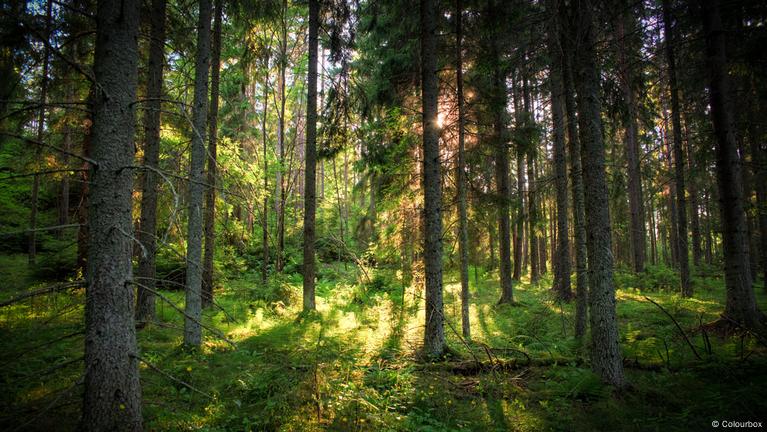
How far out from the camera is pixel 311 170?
37.5 feet

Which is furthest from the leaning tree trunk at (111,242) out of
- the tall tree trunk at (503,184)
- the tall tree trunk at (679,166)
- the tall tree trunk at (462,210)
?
the tall tree trunk at (679,166)

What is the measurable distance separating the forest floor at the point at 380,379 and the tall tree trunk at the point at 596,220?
582 mm

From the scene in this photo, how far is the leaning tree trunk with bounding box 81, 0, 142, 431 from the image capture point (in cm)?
326

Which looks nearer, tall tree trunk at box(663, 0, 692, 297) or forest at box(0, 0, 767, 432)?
forest at box(0, 0, 767, 432)

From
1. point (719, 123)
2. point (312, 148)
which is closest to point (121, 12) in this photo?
point (312, 148)

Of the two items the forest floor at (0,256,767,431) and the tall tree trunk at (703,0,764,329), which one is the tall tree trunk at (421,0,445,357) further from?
the tall tree trunk at (703,0,764,329)

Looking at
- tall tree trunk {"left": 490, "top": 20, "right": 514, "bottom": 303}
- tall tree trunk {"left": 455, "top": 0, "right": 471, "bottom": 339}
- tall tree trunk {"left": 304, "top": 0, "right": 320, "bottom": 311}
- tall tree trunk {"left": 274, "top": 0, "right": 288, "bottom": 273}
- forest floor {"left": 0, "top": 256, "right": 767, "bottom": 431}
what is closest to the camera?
forest floor {"left": 0, "top": 256, "right": 767, "bottom": 431}

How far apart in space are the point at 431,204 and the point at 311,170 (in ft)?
16.7

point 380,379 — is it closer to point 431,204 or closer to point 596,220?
point 431,204

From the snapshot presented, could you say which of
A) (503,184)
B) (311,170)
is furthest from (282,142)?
(503,184)

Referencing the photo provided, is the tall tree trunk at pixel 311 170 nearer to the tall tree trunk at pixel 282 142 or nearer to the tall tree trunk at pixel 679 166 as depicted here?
the tall tree trunk at pixel 282 142

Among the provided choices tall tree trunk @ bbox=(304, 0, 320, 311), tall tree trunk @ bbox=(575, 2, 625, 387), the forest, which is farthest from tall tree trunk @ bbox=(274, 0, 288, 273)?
tall tree trunk @ bbox=(575, 2, 625, 387)

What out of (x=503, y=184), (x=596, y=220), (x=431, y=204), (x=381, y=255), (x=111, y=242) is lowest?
(x=381, y=255)

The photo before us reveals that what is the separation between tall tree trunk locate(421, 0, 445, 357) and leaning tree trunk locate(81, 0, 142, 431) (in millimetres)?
5558
